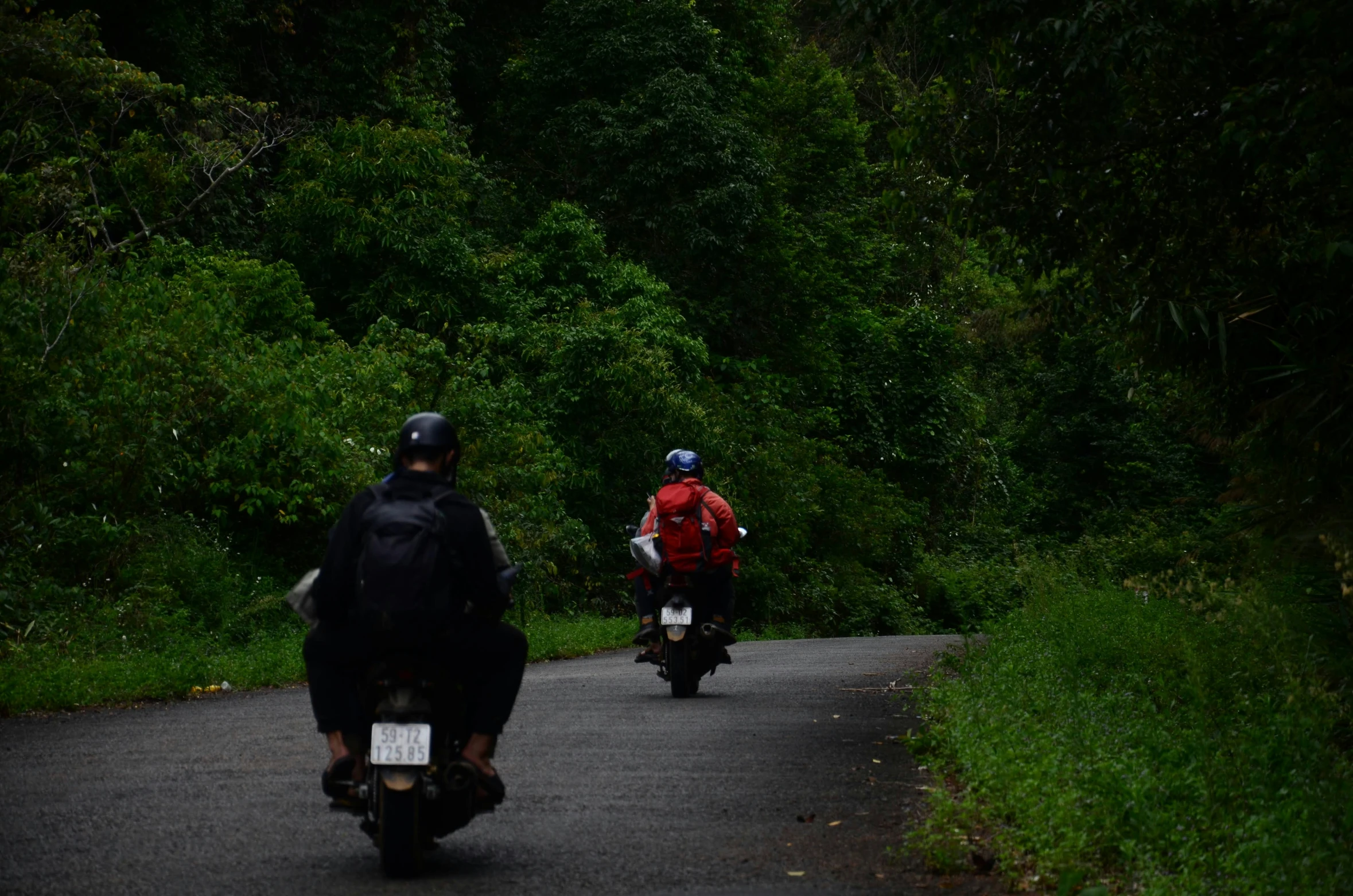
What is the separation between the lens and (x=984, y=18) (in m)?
10.4

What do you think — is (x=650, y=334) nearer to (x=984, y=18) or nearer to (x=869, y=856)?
(x=984, y=18)

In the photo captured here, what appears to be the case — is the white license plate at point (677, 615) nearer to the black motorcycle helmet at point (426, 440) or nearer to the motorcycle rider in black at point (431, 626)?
the motorcycle rider in black at point (431, 626)

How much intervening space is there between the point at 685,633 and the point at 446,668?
6.96 meters

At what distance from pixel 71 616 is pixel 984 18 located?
34.8 feet

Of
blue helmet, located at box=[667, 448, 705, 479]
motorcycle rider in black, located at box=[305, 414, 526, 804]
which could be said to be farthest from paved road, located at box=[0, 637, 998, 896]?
blue helmet, located at box=[667, 448, 705, 479]

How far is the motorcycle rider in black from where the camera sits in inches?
242

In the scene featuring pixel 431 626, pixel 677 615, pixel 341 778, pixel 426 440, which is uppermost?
pixel 426 440

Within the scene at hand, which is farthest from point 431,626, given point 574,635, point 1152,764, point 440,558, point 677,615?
point 574,635

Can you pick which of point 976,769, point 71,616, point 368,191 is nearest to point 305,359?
point 71,616

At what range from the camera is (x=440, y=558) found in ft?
20.1

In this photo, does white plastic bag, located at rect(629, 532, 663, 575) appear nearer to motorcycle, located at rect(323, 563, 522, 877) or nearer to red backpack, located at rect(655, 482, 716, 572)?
red backpack, located at rect(655, 482, 716, 572)

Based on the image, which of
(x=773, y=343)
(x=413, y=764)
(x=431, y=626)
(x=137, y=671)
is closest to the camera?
(x=413, y=764)

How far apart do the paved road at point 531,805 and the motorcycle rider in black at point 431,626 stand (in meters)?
0.53

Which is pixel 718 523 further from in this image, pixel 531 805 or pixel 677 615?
pixel 531 805
